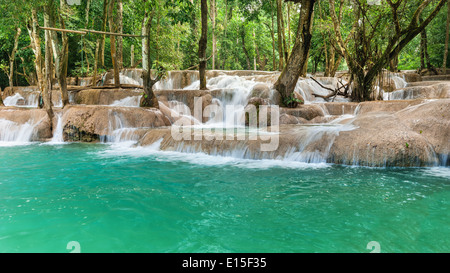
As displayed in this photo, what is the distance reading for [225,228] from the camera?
10.6 ft

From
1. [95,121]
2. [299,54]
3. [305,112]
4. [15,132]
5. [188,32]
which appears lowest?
[15,132]

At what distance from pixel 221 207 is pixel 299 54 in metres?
8.30

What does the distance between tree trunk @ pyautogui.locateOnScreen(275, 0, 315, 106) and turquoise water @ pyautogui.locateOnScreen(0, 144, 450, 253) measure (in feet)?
18.0

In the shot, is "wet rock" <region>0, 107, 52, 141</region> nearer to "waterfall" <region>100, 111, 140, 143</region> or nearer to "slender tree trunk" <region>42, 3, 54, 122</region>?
"slender tree trunk" <region>42, 3, 54, 122</region>

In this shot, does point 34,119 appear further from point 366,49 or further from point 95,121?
point 366,49

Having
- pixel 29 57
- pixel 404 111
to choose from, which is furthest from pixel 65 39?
pixel 29 57

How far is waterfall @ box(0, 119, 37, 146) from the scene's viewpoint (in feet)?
32.7

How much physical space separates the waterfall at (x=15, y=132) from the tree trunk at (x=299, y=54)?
9.24m

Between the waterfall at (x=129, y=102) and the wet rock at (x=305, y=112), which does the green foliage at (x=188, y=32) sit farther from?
the wet rock at (x=305, y=112)

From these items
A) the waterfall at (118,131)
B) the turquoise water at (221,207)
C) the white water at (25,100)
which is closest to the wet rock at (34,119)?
the waterfall at (118,131)

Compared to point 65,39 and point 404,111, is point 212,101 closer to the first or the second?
point 65,39

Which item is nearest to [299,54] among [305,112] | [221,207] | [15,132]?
[305,112]

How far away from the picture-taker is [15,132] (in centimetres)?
1009

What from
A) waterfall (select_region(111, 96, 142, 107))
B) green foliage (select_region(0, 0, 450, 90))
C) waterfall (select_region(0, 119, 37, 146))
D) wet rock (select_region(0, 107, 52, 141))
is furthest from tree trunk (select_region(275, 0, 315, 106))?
waterfall (select_region(0, 119, 37, 146))
